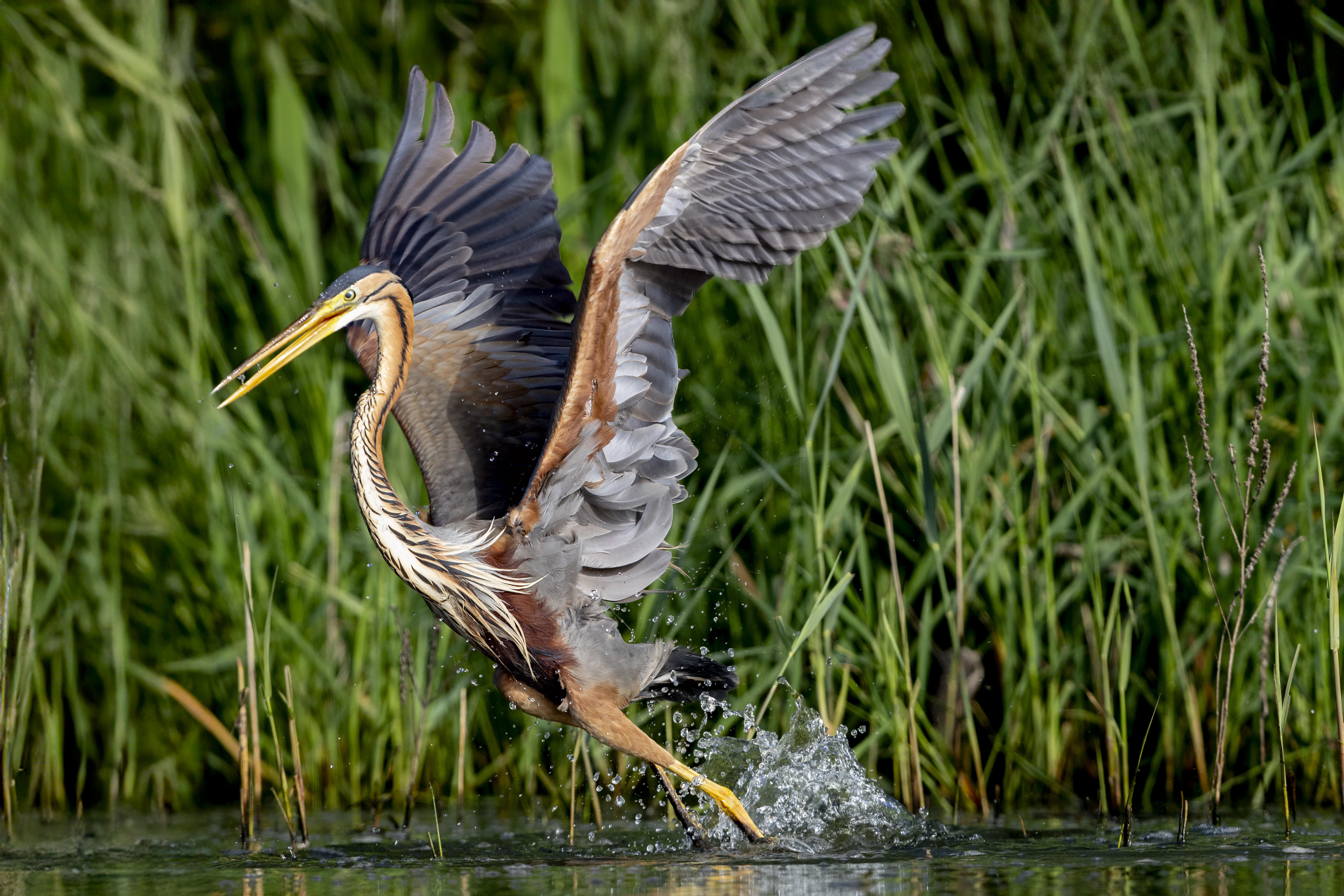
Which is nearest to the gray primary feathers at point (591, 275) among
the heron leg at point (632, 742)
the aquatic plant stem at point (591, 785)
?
the heron leg at point (632, 742)

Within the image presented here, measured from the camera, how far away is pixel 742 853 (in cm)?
389

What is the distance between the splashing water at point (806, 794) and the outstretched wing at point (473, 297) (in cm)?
106

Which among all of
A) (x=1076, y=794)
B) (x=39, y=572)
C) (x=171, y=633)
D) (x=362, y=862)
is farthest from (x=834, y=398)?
(x=39, y=572)

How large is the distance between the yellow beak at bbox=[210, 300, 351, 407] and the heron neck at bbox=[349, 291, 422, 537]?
116mm

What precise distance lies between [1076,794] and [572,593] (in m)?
1.59

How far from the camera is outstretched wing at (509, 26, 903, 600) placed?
11.8ft

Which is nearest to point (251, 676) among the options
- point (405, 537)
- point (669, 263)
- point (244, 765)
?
point (244, 765)

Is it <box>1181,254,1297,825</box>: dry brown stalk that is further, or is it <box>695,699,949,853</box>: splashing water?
<box>695,699,949,853</box>: splashing water

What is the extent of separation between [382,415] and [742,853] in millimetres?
1571

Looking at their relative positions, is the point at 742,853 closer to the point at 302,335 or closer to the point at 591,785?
the point at 591,785

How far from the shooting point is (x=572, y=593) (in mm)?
4270

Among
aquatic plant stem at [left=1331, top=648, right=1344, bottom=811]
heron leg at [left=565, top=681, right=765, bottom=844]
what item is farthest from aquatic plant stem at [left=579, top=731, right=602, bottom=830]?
aquatic plant stem at [left=1331, top=648, right=1344, bottom=811]

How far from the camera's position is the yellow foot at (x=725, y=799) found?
4.07 meters

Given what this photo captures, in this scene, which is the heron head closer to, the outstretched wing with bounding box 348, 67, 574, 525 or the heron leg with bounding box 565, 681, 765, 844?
the outstretched wing with bounding box 348, 67, 574, 525
